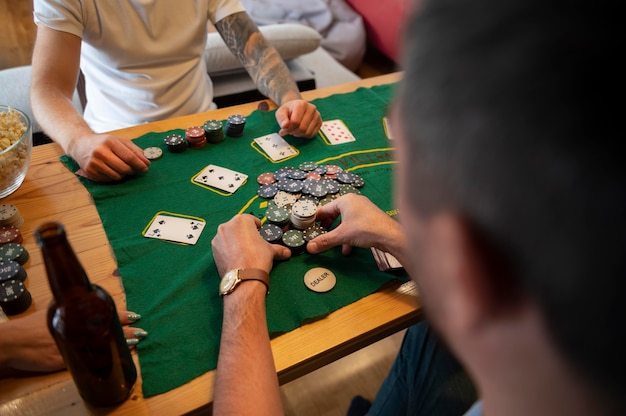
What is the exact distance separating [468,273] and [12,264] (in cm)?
111

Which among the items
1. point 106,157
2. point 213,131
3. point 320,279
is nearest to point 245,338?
point 320,279

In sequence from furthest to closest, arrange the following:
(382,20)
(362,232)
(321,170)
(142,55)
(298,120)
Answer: (382,20)
(142,55)
(298,120)
(321,170)
(362,232)

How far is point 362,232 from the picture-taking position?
118 cm

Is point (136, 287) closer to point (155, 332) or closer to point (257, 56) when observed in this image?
point (155, 332)

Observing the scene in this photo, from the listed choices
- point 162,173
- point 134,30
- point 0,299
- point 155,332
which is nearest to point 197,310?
point 155,332

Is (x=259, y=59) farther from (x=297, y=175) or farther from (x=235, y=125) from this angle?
(x=297, y=175)

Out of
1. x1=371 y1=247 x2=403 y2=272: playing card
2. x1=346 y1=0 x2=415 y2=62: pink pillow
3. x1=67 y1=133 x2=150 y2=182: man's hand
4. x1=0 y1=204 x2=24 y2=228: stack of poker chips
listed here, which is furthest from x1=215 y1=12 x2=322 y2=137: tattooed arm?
x1=346 y1=0 x2=415 y2=62: pink pillow

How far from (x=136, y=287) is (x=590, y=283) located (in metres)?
1.01

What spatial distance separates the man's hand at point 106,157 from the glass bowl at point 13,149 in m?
0.14

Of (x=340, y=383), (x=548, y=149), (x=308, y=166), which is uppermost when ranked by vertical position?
(x=548, y=149)

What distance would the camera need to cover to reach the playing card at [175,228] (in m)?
1.25

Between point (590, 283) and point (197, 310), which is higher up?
point (590, 283)

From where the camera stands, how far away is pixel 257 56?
2.02 m

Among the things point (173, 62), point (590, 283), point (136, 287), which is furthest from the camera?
point (173, 62)
